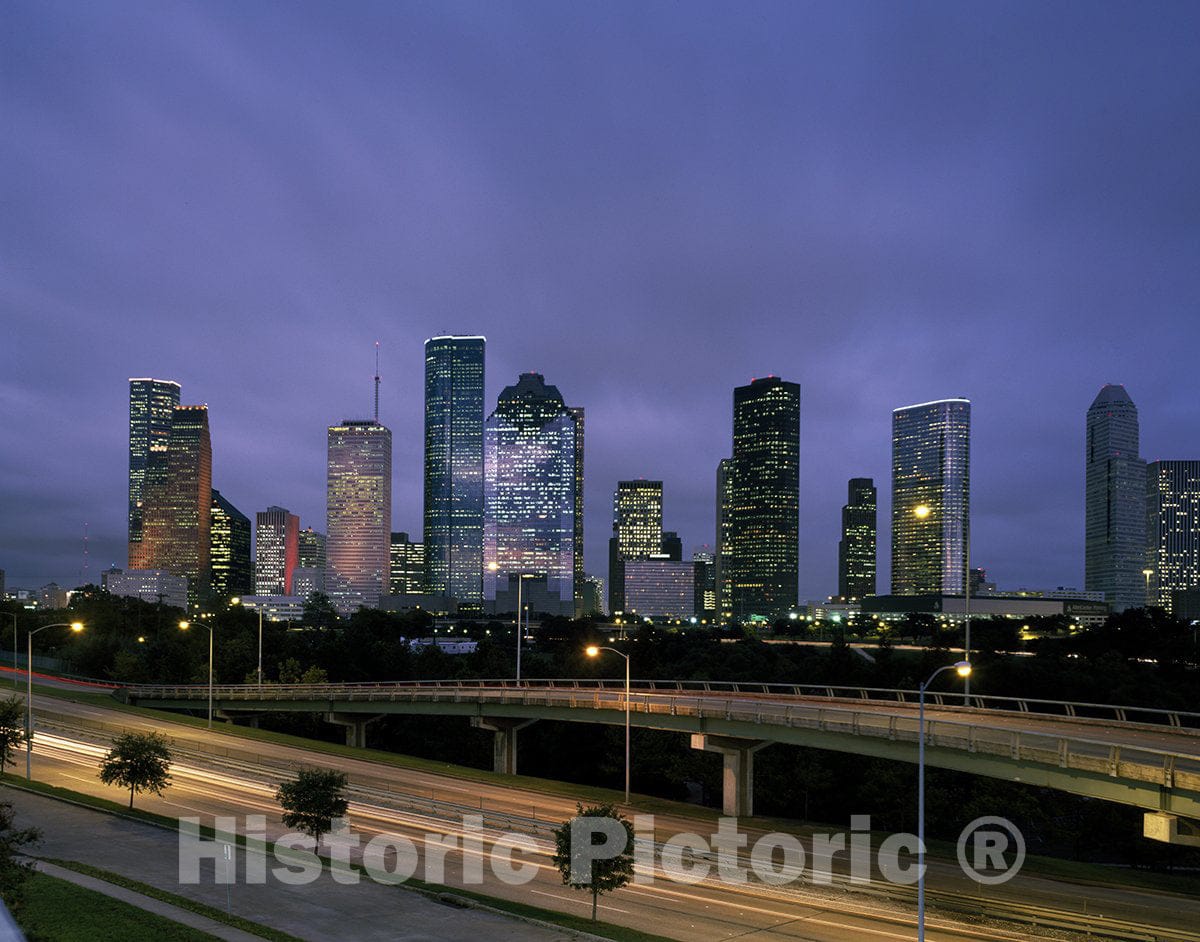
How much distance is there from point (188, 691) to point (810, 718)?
6761 cm

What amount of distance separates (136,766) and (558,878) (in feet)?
78.7

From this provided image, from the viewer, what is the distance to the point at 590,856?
29906mm

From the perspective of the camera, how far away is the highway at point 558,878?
1171 inches

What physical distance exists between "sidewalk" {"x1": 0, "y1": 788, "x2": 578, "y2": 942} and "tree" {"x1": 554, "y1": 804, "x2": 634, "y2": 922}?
1.95 meters

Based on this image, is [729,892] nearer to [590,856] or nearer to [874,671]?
[590,856]

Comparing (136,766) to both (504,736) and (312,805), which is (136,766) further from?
(504,736)

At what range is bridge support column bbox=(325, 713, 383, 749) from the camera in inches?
3145

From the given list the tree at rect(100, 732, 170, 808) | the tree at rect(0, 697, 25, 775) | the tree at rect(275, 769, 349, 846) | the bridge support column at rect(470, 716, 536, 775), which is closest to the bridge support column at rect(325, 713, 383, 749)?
the bridge support column at rect(470, 716, 536, 775)

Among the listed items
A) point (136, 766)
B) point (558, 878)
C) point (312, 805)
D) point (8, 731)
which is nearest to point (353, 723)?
point (8, 731)

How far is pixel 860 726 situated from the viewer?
1619 inches

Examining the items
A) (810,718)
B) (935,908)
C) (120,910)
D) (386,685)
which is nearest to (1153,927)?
(935,908)

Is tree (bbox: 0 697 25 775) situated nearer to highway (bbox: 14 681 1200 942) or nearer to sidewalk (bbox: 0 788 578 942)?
highway (bbox: 14 681 1200 942)

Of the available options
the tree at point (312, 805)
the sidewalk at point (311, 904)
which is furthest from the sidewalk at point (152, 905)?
the tree at point (312, 805)

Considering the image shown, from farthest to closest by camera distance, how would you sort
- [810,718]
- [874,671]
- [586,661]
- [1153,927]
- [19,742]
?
[586,661] < [874,671] < [19,742] < [810,718] < [1153,927]
